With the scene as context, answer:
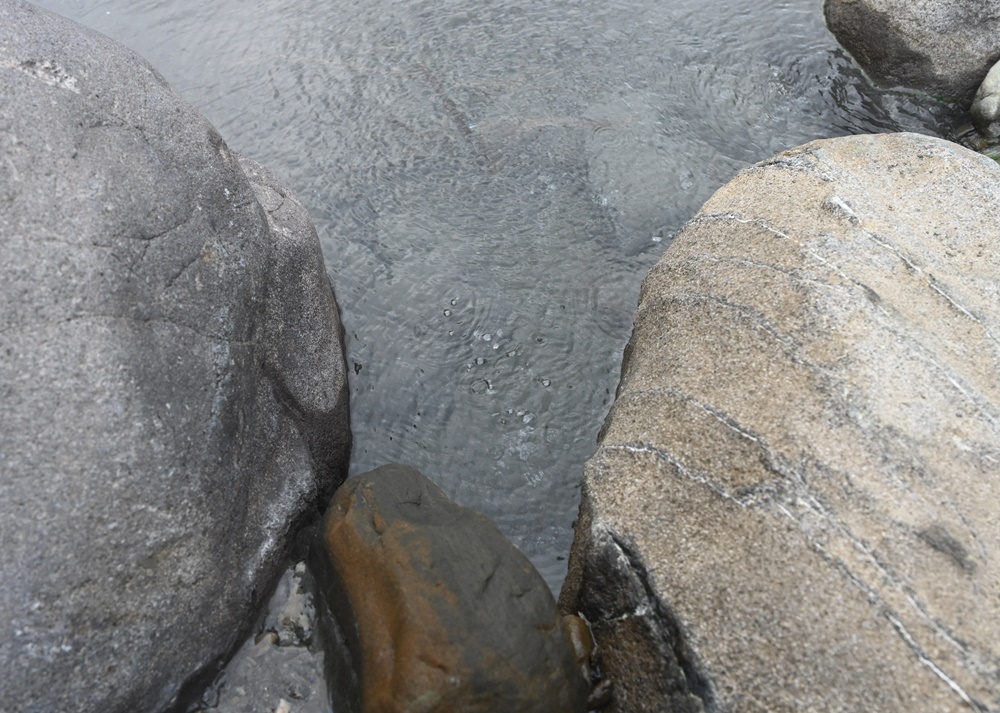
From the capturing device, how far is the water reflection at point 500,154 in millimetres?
3480

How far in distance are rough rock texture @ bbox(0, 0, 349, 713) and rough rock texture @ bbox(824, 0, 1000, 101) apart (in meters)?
3.93

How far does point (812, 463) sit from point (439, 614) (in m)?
1.08

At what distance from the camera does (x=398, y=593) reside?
91.5 inches

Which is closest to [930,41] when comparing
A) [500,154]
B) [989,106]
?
[989,106]

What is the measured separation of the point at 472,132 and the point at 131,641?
323 centimetres

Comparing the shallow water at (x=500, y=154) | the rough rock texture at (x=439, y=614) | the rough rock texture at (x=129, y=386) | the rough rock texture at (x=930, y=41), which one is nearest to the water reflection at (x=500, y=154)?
the shallow water at (x=500, y=154)

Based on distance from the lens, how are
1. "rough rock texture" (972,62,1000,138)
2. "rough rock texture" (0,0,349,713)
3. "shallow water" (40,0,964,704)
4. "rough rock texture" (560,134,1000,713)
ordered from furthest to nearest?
"rough rock texture" (972,62,1000,138) → "shallow water" (40,0,964,704) → "rough rock texture" (0,0,349,713) → "rough rock texture" (560,134,1000,713)

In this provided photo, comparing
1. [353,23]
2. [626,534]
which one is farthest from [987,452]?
[353,23]

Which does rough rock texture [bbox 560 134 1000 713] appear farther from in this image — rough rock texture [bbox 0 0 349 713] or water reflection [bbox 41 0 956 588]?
rough rock texture [bbox 0 0 349 713]

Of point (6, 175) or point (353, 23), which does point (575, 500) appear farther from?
point (353, 23)

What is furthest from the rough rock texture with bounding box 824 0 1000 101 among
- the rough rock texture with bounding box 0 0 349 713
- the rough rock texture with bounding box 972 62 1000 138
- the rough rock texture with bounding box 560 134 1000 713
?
the rough rock texture with bounding box 0 0 349 713

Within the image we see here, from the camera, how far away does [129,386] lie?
226 centimetres

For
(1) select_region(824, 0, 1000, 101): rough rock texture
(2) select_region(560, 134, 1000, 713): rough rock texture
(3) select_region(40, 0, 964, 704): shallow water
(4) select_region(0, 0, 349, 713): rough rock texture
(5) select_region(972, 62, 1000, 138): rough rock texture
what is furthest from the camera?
(1) select_region(824, 0, 1000, 101): rough rock texture

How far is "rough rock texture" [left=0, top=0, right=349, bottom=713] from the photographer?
2121 millimetres
